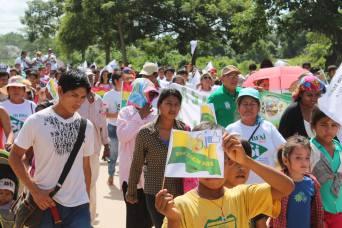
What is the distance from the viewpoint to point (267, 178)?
309 centimetres

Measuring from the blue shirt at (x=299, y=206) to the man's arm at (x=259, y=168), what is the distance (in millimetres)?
1187

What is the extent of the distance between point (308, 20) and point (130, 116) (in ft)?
66.8

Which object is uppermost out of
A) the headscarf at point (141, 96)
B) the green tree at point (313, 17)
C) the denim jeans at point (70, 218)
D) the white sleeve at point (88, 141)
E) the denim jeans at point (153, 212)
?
the green tree at point (313, 17)

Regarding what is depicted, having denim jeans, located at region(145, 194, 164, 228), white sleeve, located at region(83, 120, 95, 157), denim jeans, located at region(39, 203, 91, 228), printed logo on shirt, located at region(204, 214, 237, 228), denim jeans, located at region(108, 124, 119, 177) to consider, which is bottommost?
denim jeans, located at region(108, 124, 119, 177)

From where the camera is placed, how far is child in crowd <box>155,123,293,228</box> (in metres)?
3.04

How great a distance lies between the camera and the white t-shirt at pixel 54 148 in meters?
4.10

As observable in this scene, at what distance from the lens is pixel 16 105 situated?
22.2ft

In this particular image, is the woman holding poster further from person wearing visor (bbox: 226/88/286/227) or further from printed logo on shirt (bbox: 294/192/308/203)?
printed logo on shirt (bbox: 294/192/308/203)

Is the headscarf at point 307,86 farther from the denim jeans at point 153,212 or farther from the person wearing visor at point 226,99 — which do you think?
the denim jeans at point 153,212

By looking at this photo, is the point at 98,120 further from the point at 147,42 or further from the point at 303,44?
the point at 303,44

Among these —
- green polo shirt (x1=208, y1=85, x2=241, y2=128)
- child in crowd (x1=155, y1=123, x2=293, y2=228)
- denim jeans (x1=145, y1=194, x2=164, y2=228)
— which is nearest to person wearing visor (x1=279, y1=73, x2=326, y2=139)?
green polo shirt (x1=208, y1=85, x2=241, y2=128)

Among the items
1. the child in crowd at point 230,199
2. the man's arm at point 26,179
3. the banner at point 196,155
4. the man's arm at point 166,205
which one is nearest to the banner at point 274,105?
the man's arm at point 26,179

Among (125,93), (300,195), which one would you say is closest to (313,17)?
(125,93)

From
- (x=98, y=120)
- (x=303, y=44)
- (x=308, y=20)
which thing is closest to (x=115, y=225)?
(x=98, y=120)
